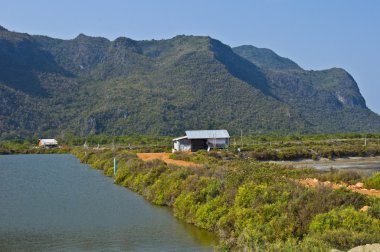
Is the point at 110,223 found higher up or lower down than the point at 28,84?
lower down

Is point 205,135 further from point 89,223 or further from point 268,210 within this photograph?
point 268,210

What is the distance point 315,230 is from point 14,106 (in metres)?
151

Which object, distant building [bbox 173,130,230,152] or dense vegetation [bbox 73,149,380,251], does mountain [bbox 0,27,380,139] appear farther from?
dense vegetation [bbox 73,149,380,251]

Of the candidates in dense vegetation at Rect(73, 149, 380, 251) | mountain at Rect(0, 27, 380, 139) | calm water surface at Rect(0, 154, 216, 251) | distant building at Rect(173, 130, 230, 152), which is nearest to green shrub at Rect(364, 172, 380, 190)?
dense vegetation at Rect(73, 149, 380, 251)

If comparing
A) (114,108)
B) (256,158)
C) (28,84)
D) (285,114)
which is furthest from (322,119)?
(256,158)

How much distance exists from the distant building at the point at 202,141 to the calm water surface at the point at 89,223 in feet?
97.8

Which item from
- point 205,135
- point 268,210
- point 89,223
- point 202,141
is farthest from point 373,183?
point 202,141

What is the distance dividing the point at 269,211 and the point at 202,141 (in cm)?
4857

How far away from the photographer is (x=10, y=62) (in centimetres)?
19200

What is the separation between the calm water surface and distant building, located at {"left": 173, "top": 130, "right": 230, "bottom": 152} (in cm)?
2982

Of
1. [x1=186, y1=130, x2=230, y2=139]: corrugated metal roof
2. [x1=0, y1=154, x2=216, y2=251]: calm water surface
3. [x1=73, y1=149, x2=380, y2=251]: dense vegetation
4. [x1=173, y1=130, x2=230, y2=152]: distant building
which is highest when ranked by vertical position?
[x1=186, y1=130, x2=230, y2=139]: corrugated metal roof

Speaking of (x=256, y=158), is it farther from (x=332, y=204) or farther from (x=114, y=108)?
(x=114, y=108)

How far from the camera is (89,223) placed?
22609 millimetres

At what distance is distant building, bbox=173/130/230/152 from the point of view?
214 ft
